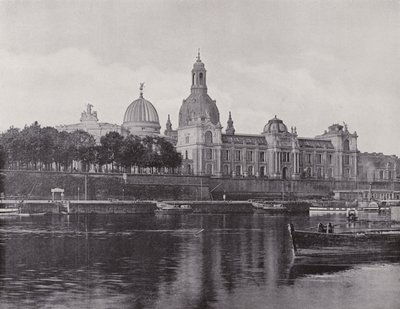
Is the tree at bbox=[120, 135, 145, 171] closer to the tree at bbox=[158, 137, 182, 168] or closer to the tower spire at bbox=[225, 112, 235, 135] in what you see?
the tree at bbox=[158, 137, 182, 168]

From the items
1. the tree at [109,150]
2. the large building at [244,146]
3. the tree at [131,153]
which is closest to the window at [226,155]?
the large building at [244,146]

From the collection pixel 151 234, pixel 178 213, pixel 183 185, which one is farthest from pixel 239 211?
pixel 151 234

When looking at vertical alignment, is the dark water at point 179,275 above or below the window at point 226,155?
below

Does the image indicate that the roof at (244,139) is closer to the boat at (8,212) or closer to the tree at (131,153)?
the tree at (131,153)

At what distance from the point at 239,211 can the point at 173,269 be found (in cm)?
5511

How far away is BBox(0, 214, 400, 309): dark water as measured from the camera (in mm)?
21500

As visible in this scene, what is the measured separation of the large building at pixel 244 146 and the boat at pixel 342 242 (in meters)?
79.9

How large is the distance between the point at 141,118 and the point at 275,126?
24436 millimetres

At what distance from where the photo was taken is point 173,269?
92.9 feet

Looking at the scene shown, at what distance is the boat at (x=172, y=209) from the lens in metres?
75.6

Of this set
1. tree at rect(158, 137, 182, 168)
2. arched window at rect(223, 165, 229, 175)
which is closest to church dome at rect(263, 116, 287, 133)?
arched window at rect(223, 165, 229, 175)

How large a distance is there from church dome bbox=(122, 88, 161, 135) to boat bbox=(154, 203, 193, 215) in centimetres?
4456

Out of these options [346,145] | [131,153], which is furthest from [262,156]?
[131,153]

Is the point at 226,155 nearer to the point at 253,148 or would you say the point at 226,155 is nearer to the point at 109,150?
the point at 253,148
